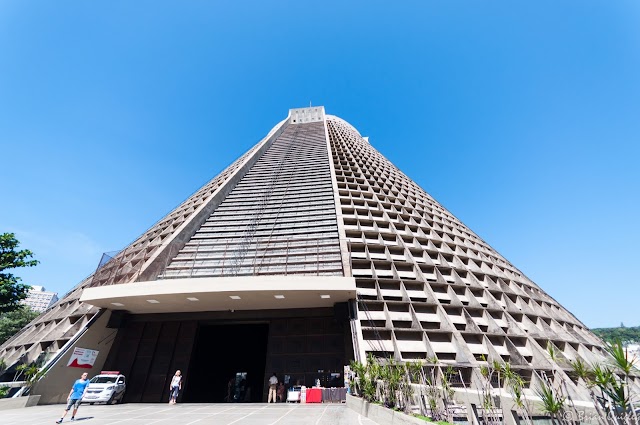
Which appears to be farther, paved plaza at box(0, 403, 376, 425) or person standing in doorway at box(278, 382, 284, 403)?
person standing in doorway at box(278, 382, 284, 403)

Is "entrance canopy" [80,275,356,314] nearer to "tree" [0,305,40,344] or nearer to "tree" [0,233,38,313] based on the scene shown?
"tree" [0,233,38,313]

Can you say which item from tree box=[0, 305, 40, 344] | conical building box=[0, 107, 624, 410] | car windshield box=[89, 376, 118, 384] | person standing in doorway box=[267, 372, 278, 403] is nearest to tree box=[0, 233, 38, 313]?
conical building box=[0, 107, 624, 410]

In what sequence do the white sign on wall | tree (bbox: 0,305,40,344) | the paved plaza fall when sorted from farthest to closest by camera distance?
tree (bbox: 0,305,40,344) < the white sign on wall < the paved plaza

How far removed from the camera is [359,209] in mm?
23562

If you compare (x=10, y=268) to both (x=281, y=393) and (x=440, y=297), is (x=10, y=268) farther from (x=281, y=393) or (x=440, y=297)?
(x=440, y=297)

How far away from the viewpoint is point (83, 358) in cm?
1511

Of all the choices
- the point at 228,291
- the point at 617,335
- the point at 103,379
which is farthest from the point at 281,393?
the point at 617,335

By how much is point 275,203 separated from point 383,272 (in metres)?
11.2

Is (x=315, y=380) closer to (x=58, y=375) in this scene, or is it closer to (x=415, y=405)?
(x=415, y=405)

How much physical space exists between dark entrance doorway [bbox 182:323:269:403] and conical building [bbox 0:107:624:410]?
161 mm

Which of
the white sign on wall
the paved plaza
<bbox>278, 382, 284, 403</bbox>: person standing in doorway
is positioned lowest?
the paved plaza

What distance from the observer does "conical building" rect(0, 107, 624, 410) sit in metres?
14.2

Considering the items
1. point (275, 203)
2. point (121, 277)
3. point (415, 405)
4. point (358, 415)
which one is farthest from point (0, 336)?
point (415, 405)

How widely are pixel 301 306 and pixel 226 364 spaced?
11227 mm
